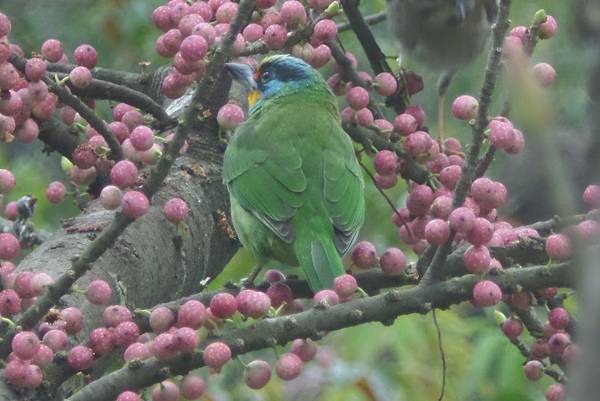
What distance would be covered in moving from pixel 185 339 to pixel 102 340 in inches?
9.3

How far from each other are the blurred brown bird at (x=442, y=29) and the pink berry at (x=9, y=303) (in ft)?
8.88

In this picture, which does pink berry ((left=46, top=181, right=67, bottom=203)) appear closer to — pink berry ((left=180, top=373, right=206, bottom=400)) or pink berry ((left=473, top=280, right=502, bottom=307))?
pink berry ((left=180, top=373, right=206, bottom=400))

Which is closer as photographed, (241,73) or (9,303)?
(9,303)

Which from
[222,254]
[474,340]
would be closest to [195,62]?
[222,254]

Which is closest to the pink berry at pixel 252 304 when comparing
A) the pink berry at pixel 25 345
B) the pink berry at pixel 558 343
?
the pink berry at pixel 25 345

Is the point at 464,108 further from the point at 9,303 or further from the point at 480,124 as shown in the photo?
the point at 9,303

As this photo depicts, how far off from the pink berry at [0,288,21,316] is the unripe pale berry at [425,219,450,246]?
2.26 feet

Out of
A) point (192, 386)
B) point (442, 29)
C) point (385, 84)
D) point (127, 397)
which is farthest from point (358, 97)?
point (442, 29)

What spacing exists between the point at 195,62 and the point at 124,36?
3.14m

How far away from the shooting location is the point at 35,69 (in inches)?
88.4

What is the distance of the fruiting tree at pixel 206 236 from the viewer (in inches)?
68.0

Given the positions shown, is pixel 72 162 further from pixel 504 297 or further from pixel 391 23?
pixel 391 23

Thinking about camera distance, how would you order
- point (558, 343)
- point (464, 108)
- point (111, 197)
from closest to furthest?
point (111, 197)
point (558, 343)
point (464, 108)

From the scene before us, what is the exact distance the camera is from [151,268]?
7.95 feet
